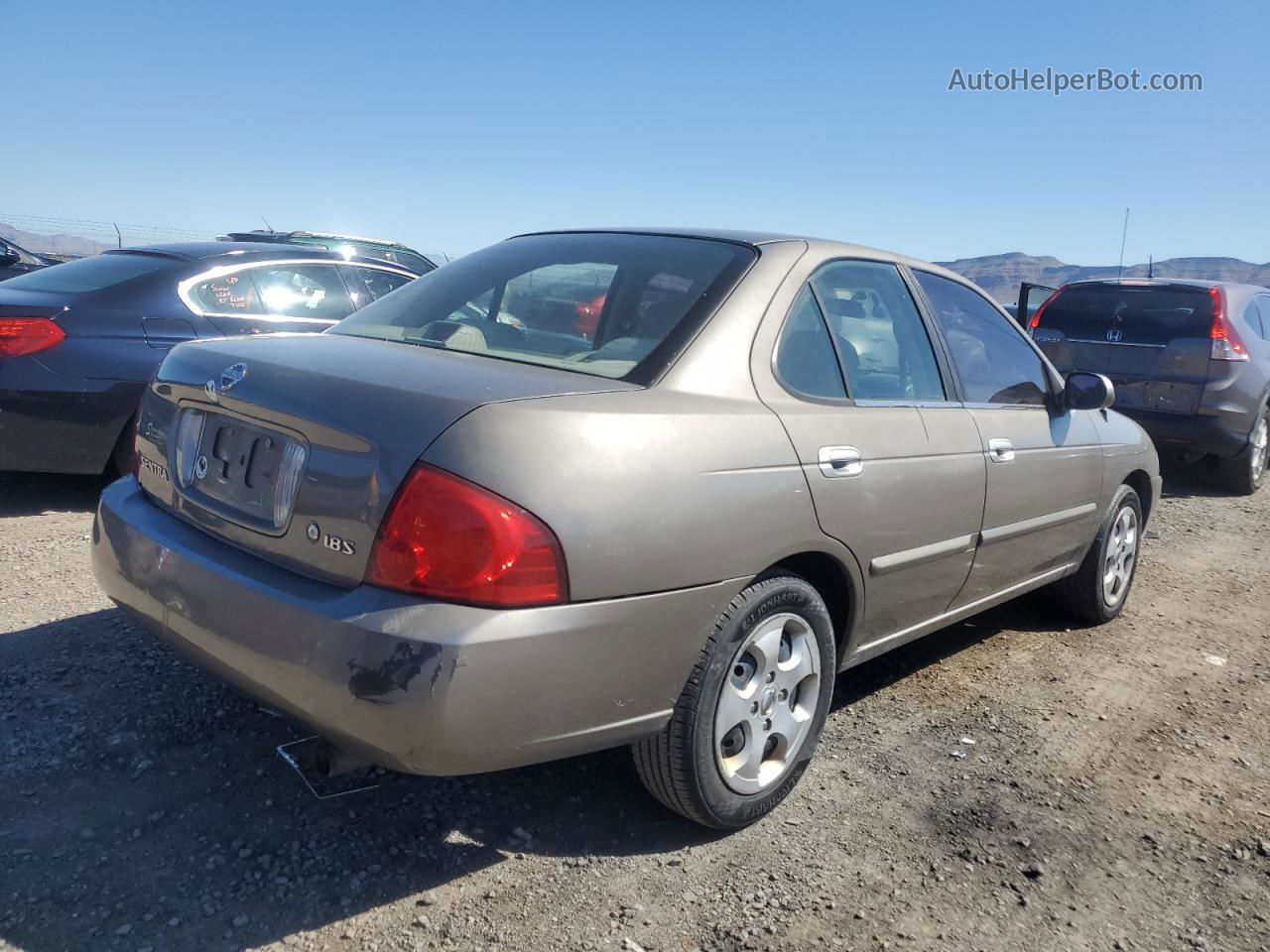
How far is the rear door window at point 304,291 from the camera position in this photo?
595 cm

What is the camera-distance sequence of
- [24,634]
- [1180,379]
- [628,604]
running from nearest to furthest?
[628,604]
[24,634]
[1180,379]

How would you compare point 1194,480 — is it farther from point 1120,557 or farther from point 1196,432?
A: point 1120,557

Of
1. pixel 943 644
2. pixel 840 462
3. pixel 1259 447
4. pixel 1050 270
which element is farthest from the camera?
pixel 1050 270

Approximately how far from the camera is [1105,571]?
4.68 m

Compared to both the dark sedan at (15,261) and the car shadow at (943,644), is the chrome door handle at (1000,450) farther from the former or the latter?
the dark sedan at (15,261)

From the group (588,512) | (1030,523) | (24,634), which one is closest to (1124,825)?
(1030,523)

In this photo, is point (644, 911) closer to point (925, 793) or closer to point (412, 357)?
point (925, 793)

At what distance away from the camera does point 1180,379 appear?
25.8 ft

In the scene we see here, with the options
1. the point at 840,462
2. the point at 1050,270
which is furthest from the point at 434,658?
the point at 1050,270

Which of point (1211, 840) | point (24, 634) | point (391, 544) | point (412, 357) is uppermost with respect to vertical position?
point (412, 357)

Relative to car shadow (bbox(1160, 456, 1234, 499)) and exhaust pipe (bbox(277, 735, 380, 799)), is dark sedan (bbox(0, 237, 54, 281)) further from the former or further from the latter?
car shadow (bbox(1160, 456, 1234, 499))

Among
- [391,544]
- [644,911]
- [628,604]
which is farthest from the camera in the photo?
[644,911]

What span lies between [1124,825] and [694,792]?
136 cm

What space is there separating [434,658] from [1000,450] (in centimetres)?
239
